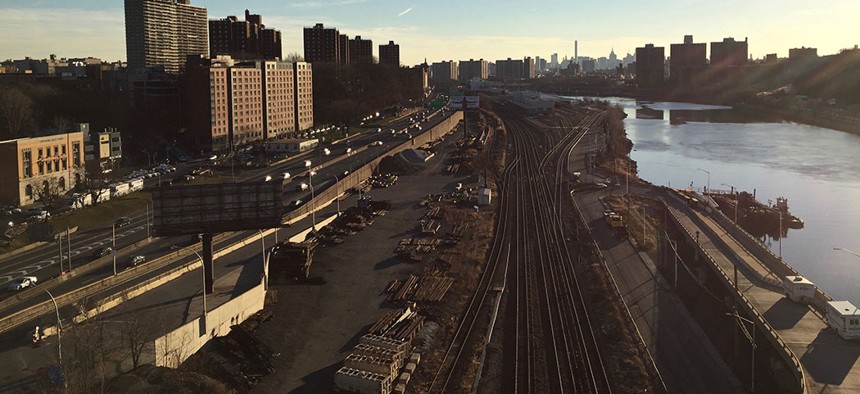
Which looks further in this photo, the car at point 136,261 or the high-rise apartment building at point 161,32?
the high-rise apartment building at point 161,32

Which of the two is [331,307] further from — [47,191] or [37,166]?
[37,166]

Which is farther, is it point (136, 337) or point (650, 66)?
point (650, 66)

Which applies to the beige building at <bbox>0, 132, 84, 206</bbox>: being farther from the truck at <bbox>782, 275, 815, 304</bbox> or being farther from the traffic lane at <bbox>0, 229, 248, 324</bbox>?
the truck at <bbox>782, 275, 815, 304</bbox>

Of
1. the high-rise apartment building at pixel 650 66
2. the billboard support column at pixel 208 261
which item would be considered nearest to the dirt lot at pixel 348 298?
the billboard support column at pixel 208 261

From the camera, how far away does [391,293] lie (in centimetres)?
1337

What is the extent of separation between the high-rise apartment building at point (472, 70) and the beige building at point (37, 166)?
14351 cm

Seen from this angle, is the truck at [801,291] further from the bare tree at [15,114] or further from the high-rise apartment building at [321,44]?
the high-rise apartment building at [321,44]

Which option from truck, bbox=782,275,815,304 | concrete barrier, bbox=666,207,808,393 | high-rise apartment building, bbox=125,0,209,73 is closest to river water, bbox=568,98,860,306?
concrete barrier, bbox=666,207,808,393

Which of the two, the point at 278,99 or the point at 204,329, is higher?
the point at 278,99

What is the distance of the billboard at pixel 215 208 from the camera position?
446 inches

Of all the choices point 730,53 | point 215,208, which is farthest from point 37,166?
point 730,53

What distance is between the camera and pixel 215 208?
1165 cm

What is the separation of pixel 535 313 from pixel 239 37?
5709cm

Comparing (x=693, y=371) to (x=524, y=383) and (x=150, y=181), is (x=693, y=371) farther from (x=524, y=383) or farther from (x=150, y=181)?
(x=150, y=181)
